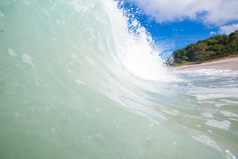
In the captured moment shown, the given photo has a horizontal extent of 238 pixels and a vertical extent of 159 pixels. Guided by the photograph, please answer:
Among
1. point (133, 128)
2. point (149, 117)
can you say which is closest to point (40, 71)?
point (133, 128)

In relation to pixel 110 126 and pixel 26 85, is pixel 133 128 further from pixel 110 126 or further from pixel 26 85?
pixel 26 85

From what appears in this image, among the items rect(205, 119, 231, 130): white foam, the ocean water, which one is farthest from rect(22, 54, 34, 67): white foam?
rect(205, 119, 231, 130): white foam

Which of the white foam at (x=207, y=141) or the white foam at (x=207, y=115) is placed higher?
the white foam at (x=207, y=115)

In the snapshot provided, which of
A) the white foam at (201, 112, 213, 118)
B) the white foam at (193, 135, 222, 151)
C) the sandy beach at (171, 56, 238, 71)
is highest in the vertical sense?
the sandy beach at (171, 56, 238, 71)

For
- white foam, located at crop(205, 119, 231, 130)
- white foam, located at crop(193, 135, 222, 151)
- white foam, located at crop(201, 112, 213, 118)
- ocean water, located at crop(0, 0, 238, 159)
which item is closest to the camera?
ocean water, located at crop(0, 0, 238, 159)

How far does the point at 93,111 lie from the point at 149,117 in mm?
992

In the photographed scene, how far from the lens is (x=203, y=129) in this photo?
1.93m

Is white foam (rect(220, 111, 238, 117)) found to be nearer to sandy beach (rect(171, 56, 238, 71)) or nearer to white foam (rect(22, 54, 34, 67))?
white foam (rect(22, 54, 34, 67))

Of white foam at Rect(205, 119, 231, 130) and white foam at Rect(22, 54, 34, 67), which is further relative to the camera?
white foam at Rect(205, 119, 231, 130)

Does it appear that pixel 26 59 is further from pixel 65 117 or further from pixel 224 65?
pixel 224 65

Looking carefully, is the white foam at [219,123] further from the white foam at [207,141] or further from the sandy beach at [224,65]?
the sandy beach at [224,65]

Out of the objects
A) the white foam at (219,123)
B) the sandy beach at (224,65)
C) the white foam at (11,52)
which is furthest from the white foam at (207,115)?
the sandy beach at (224,65)

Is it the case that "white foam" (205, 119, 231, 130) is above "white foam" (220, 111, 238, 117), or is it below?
below

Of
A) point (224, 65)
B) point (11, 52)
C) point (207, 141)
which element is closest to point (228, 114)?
point (207, 141)
